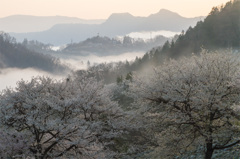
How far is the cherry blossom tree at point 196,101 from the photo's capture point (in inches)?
665

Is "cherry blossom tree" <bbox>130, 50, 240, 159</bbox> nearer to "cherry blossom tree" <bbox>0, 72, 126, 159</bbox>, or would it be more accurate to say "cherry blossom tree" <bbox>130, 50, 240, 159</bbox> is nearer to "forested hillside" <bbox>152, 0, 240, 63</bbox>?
"cherry blossom tree" <bbox>0, 72, 126, 159</bbox>

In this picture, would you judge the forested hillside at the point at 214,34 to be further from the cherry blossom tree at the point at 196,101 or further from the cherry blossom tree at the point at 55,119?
the cherry blossom tree at the point at 196,101

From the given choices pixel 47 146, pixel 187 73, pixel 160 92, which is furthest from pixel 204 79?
pixel 47 146

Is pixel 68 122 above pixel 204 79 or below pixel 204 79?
below

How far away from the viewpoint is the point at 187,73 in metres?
18.7

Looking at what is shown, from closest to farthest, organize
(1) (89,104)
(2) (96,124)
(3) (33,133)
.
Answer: (3) (33,133), (2) (96,124), (1) (89,104)

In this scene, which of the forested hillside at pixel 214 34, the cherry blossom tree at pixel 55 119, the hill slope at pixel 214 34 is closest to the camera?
the cherry blossom tree at pixel 55 119

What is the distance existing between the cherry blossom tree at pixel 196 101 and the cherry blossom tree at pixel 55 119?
5.24m

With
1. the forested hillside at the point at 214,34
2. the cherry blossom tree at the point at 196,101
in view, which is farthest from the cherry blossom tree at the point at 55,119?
the forested hillside at the point at 214,34

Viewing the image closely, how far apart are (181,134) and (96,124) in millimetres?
7516

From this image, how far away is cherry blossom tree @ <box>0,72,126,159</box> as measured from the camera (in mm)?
18781

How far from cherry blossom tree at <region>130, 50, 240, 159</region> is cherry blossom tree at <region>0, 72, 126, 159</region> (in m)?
5.24

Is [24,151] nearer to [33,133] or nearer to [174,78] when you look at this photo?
[33,133]

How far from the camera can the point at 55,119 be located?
20.0 m
